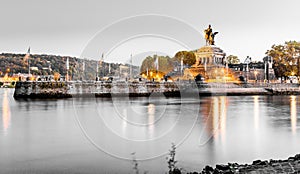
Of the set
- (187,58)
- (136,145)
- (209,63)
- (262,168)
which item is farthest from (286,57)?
(262,168)

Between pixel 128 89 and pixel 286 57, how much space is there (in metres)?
58.3

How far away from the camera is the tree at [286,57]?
94.7 meters

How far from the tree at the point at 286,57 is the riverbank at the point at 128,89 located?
1332 inches

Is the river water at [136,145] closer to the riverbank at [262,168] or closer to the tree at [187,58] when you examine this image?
the riverbank at [262,168]

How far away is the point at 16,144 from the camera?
43.1 ft

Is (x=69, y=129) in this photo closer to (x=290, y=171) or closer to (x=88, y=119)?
(x=88, y=119)

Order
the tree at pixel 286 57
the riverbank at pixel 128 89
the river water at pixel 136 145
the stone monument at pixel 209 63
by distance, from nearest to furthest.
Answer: the river water at pixel 136 145, the riverbank at pixel 128 89, the stone monument at pixel 209 63, the tree at pixel 286 57

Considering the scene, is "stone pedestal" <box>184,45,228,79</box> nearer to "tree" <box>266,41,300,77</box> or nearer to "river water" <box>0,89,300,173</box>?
"tree" <box>266,41,300,77</box>

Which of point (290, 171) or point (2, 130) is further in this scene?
point (2, 130)

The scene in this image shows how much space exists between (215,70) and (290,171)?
224ft

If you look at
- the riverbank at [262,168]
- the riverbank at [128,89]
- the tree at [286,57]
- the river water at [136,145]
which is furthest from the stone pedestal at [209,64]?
the riverbank at [262,168]

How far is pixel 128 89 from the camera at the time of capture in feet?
170

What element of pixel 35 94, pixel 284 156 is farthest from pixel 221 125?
pixel 35 94

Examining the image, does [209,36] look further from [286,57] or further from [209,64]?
[286,57]
